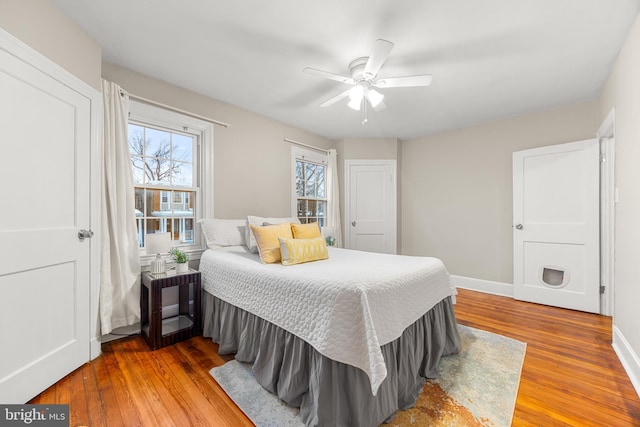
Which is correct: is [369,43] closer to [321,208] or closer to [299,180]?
[299,180]

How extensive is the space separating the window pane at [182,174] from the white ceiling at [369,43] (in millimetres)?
817

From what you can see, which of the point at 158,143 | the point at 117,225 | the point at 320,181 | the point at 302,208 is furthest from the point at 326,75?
the point at 320,181

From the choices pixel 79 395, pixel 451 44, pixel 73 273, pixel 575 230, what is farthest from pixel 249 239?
pixel 575 230

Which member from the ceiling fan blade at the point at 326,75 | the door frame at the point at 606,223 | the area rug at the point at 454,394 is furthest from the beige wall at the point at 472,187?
the ceiling fan blade at the point at 326,75

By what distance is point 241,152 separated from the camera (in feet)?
10.6

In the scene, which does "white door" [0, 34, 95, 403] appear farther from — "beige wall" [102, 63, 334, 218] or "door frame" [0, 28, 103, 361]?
"beige wall" [102, 63, 334, 218]

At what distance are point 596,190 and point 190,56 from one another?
4324mm

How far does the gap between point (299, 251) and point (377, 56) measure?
1.49m

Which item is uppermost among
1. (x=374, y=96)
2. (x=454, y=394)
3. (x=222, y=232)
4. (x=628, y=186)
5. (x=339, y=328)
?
(x=374, y=96)

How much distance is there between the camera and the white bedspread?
4.27ft

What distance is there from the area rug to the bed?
0.20 feet

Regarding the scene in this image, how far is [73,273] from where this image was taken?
5.99 ft

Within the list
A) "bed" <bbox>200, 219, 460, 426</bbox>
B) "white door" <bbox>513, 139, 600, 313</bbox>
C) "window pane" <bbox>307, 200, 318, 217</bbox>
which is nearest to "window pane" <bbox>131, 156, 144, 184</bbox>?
"bed" <bbox>200, 219, 460, 426</bbox>

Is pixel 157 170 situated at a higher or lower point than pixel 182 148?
lower
